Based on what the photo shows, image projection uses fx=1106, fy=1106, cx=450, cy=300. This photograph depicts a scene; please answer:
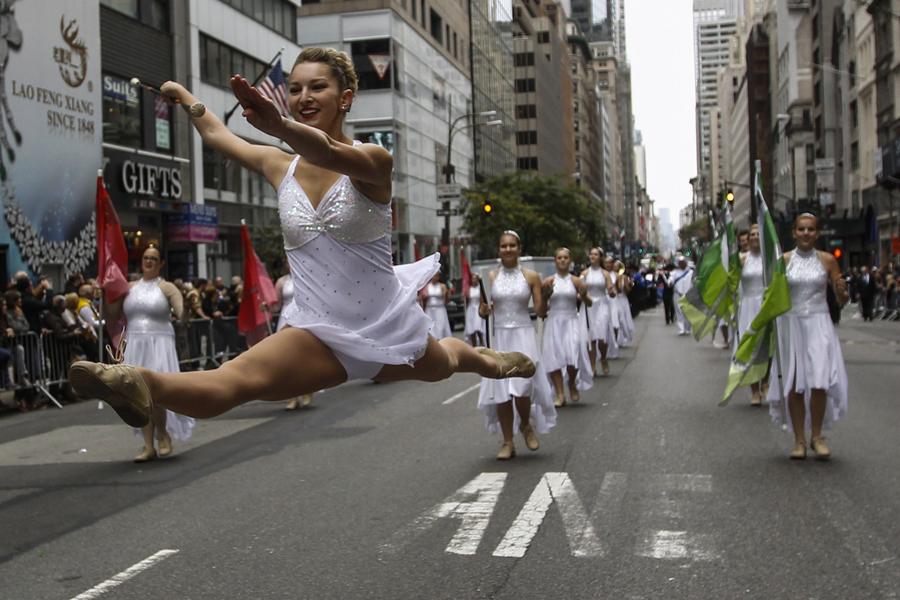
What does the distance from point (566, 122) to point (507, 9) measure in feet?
151

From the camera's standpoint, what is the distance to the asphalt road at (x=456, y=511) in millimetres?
5574

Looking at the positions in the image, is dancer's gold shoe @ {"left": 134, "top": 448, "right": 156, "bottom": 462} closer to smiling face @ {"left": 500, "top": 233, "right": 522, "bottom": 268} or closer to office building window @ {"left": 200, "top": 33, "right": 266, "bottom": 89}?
smiling face @ {"left": 500, "top": 233, "right": 522, "bottom": 268}

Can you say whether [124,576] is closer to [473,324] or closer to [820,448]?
[820,448]

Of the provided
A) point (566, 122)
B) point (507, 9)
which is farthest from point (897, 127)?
→ point (566, 122)

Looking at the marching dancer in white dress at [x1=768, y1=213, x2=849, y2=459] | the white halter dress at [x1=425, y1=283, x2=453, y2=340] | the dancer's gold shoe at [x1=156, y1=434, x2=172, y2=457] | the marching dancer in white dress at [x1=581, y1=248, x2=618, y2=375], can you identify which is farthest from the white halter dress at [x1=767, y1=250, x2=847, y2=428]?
the white halter dress at [x1=425, y1=283, x2=453, y2=340]

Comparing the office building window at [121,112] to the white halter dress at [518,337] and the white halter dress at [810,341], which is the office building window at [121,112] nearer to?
the white halter dress at [518,337]

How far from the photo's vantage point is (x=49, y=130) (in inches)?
1027

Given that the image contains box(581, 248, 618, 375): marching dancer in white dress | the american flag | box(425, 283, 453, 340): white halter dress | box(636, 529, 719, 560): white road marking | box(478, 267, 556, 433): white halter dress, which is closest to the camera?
box(636, 529, 719, 560): white road marking

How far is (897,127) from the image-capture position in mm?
56188

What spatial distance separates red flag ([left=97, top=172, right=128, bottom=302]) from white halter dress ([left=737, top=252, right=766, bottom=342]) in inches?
288

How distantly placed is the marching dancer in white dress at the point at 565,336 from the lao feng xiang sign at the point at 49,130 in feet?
49.1

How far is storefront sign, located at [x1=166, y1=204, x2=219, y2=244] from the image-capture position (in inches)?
1296

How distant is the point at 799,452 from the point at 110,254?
6.68 m

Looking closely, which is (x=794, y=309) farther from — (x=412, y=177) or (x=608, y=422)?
(x=412, y=177)
